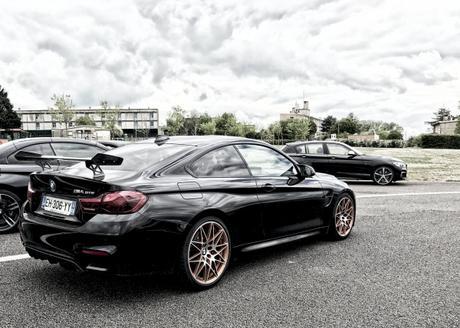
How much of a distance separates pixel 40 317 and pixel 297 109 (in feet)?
630

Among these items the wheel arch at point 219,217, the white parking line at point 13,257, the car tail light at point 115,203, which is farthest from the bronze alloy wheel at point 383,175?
the car tail light at point 115,203

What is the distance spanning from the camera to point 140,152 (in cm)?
452

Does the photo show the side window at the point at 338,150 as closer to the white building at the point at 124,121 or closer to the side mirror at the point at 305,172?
the side mirror at the point at 305,172

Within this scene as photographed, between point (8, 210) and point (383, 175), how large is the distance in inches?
450

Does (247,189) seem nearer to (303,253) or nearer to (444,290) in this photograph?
(303,253)

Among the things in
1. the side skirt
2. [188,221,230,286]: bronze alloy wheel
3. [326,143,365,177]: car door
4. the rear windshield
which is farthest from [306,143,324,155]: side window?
[188,221,230,286]: bronze alloy wheel

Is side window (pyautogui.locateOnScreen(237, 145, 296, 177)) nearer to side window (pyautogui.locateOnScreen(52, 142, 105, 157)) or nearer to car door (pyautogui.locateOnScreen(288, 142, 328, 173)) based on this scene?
side window (pyautogui.locateOnScreen(52, 142, 105, 157))

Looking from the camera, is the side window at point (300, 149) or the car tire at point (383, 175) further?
the side window at point (300, 149)

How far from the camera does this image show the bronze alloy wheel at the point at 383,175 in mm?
14211

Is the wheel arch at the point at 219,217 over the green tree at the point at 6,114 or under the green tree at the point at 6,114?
under

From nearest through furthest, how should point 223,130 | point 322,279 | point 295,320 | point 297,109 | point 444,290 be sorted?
point 295,320 < point 444,290 < point 322,279 < point 223,130 < point 297,109

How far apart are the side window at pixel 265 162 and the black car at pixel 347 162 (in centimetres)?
930

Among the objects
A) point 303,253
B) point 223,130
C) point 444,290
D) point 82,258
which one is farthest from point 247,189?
point 223,130

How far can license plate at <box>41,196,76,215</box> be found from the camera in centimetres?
372
